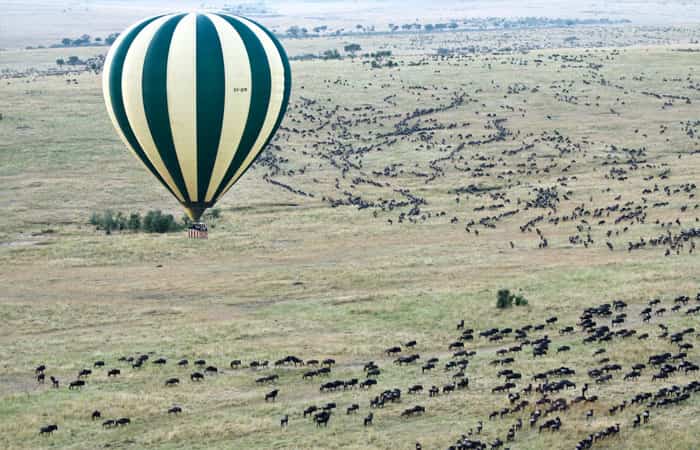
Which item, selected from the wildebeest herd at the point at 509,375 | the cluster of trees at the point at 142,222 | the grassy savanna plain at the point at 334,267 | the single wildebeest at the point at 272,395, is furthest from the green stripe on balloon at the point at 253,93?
the cluster of trees at the point at 142,222

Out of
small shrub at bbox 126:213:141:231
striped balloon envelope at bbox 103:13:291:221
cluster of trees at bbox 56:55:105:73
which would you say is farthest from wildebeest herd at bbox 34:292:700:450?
cluster of trees at bbox 56:55:105:73

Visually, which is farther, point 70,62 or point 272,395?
point 70,62

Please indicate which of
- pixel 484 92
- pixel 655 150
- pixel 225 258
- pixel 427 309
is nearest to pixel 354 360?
pixel 427 309

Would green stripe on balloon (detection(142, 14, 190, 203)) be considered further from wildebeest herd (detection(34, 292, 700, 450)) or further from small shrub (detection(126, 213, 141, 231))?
small shrub (detection(126, 213, 141, 231))

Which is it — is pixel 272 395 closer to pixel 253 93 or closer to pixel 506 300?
pixel 253 93

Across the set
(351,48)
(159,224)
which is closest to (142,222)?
(159,224)

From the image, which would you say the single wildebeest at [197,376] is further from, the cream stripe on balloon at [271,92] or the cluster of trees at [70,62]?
the cluster of trees at [70,62]

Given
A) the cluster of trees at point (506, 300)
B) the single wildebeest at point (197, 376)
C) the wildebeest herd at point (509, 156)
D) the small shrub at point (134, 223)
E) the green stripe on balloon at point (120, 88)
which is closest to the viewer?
the single wildebeest at point (197, 376)
